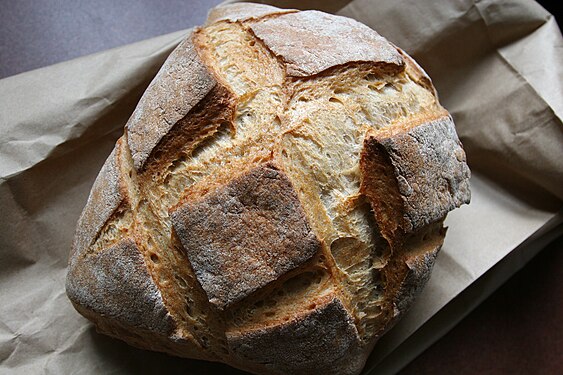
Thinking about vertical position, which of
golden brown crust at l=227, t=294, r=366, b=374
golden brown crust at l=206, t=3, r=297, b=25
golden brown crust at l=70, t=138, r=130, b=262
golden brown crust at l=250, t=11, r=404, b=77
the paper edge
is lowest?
the paper edge

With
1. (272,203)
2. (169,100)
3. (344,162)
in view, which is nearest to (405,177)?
(344,162)

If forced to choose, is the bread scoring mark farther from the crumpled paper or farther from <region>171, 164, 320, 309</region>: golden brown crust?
the crumpled paper

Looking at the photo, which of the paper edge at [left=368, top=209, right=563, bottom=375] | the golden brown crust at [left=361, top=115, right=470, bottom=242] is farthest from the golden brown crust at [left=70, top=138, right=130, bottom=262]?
the paper edge at [left=368, top=209, right=563, bottom=375]

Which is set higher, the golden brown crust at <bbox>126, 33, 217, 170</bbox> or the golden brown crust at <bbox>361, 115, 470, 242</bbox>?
the golden brown crust at <bbox>126, 33, 217, 170</bbox>

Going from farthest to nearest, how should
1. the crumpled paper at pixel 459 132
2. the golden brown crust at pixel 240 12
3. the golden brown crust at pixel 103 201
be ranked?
1. the crumpled paper at pixel 459 132
2. the golden brown crust at pixel 240 12
3. the golden brown crust at pixel 103 201

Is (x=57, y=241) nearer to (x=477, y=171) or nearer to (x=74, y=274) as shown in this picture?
(x=74, y=274)

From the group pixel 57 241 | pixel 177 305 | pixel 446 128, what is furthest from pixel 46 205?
pixel 446 128

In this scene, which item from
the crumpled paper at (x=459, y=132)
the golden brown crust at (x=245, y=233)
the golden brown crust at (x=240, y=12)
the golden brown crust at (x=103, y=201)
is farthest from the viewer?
the crumpled paper at (x=459, y=132)

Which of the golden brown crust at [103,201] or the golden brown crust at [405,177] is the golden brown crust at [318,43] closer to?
the golden brown crust at [405,177]

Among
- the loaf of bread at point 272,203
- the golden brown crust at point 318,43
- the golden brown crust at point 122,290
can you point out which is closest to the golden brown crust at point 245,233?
the loaf of bread at point 272,203
